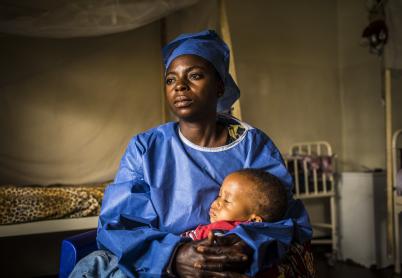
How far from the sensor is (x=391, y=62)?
9.12 ft

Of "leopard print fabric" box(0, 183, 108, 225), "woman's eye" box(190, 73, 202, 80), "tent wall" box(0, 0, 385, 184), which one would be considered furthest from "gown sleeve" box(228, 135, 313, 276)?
"tent wall" box(0, 0, 385, 184)

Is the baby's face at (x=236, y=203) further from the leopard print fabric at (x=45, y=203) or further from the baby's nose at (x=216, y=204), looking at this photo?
the leopard print fabric at (x=45, y=203)

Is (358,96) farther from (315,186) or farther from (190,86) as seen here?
(190,86)

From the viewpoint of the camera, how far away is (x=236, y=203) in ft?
3.95

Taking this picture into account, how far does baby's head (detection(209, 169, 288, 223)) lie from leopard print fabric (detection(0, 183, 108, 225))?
4.70ft

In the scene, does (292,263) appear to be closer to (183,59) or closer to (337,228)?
(183,59)

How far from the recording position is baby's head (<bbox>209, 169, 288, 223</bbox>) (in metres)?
1.21

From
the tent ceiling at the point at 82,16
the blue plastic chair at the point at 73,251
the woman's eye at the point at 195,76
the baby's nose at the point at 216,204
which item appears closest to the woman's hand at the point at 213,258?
the baby's nose at the point at 216,204

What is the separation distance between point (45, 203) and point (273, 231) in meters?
1.71

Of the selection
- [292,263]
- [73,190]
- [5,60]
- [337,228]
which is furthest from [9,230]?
[337,228]

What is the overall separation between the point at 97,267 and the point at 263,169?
69 cm

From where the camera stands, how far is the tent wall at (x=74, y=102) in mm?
2838

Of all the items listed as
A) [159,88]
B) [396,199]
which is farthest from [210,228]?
[159,88]

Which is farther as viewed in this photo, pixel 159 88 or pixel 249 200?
pixel 159 88
